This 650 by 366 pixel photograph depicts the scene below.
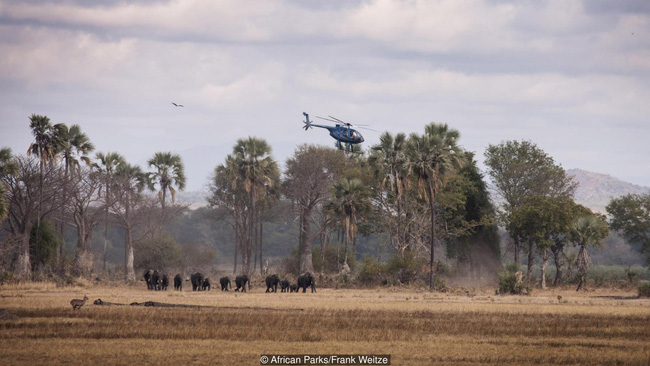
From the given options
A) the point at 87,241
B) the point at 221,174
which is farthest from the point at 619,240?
the point at 87,241

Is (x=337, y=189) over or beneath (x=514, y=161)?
beneath

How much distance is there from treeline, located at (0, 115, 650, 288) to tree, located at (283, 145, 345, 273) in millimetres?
125

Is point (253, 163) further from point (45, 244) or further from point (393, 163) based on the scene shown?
point (45, 244)

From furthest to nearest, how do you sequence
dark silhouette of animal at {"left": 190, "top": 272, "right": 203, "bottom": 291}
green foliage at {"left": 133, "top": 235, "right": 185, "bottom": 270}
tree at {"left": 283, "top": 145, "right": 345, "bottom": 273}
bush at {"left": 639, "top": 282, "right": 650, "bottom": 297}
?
1. green foliage at {"left": 133, "top": 235, "right": 185, "bottom": 270}
2. tree at {"left": 283, "top": 145, "right": 345, "bottom": 273}
3. dark silhouette of animal at {"left": 190, "top": 272, "right": 203, "bottom": 291}
4. bush at {"left": 639, "top": 282, "right": 650, "bottom": 297}

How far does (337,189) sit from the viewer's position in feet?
209

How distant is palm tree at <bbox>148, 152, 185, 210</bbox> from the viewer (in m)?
82.8

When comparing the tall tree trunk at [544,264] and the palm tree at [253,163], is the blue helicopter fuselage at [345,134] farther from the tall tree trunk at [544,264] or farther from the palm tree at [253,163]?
the tall tree trunk at [544,264]

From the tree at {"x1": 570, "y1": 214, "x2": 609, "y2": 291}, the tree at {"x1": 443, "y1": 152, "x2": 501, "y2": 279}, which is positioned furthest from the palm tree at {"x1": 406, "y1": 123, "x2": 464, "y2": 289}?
the tree at {"x1": 443, "y1": 152, "x2": 501, "y2": 279}

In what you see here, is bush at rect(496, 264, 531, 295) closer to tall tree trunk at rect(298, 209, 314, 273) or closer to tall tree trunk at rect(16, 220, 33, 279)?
tall tree trunk at rect(298, 209, 314, 273)

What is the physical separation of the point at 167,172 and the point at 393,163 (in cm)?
2799

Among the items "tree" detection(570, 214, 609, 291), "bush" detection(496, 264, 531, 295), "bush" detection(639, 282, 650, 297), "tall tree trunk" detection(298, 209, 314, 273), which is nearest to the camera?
"bush" detection(639, 282, 650, 297)

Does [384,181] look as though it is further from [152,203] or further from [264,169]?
[152,203]

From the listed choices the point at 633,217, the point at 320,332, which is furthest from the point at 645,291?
the point at 633,217

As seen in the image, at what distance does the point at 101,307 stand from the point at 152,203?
47.7m
